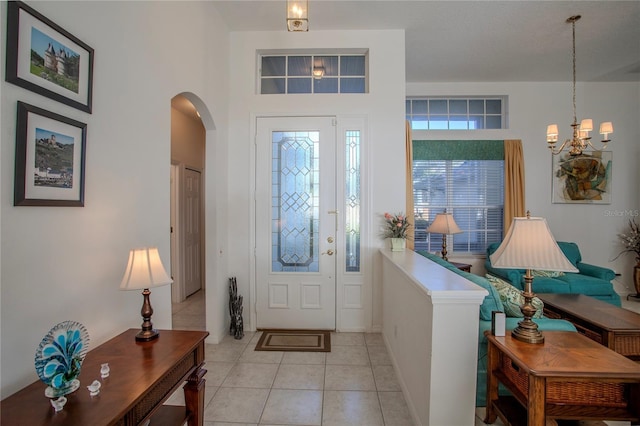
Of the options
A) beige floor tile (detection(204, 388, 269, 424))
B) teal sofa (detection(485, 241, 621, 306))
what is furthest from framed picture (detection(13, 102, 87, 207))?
teal sofa (detection(485, 241, 621, 306))

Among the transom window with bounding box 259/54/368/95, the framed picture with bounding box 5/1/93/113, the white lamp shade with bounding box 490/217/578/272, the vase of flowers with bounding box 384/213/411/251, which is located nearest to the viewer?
the framed picture with bounding box 5/1/93/113

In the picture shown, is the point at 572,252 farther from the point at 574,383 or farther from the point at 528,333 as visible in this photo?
the point at 574,383

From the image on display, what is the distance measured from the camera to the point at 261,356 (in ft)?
9.57

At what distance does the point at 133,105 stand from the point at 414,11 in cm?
300

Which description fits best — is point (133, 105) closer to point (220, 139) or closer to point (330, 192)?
point (220, 139)

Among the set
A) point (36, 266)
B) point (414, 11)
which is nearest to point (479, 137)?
point (414, 11)

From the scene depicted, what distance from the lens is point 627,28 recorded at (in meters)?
3.43

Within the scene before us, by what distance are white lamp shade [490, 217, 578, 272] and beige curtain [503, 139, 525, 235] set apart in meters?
3.61

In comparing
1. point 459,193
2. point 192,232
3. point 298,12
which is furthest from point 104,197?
point 459,193

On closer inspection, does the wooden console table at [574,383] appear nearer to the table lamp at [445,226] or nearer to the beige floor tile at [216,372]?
the beige floor tile at [216,372]

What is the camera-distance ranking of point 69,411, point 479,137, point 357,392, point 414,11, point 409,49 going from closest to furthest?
point 69,411, point 357,392, point 414,11, point 409,49, point 479,137

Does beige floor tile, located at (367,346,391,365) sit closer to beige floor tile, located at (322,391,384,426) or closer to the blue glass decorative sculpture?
beige floor tile, located at (322,391,384,426)

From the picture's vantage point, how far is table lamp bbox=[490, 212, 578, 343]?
1643 millimetres

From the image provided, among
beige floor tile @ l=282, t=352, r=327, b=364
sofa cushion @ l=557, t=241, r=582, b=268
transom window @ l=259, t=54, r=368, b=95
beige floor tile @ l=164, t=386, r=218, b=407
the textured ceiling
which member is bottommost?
beige floor tile @ l=164, t=386, r=218, b=407
